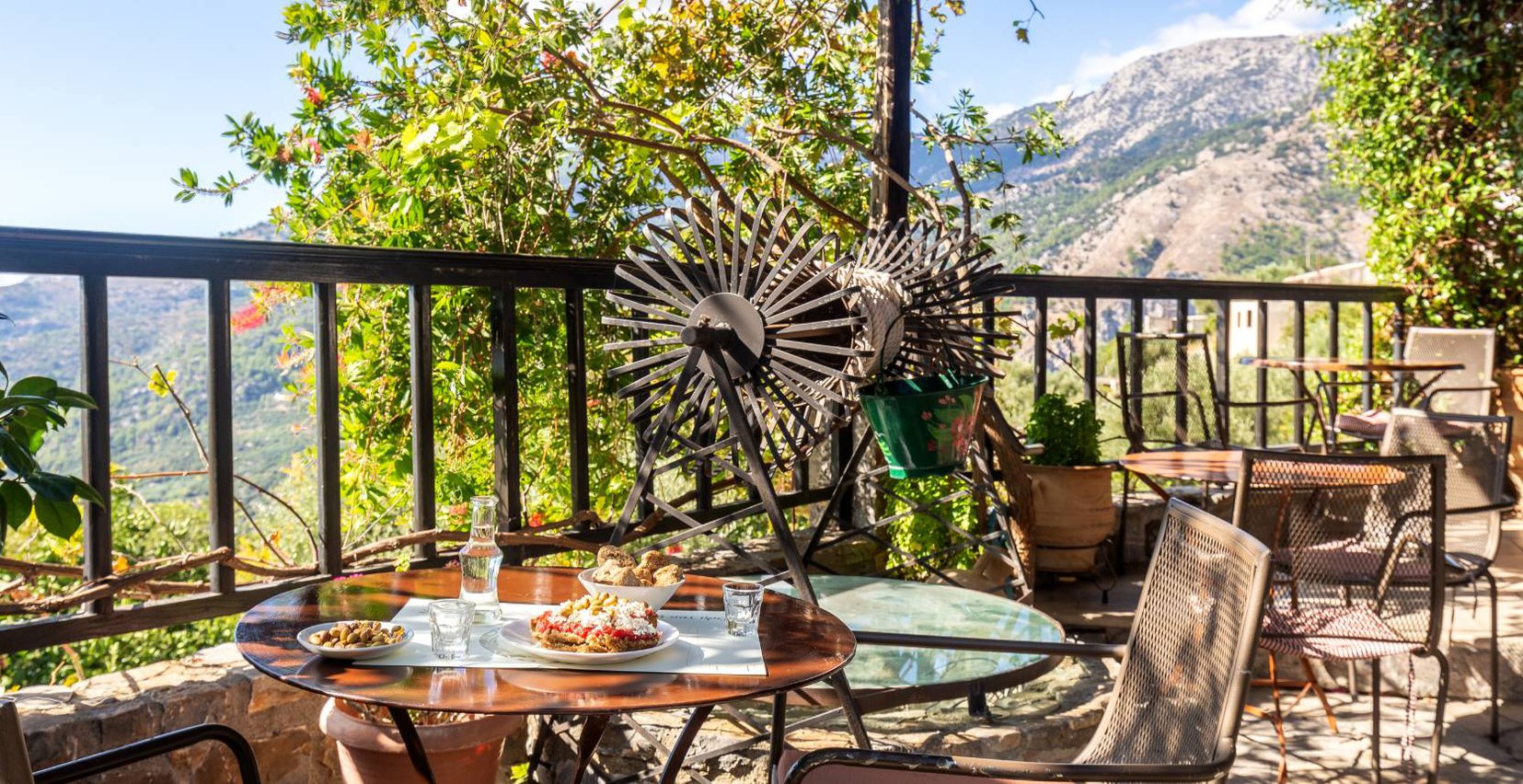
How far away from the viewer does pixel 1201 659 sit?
152 centimetres

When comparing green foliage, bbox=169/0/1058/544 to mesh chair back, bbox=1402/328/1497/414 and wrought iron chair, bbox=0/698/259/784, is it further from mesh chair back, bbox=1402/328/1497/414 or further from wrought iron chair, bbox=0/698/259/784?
mesh chair back, bbox=1402/328/1497/414

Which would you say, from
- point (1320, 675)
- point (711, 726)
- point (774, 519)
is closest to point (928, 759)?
point (774, 519)

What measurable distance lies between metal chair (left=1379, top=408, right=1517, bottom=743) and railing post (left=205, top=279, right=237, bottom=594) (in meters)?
3.14

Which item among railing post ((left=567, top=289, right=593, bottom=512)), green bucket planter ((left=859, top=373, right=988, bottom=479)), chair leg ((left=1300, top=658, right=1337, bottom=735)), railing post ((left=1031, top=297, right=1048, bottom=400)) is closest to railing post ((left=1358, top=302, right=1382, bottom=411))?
railing post ((left=1031, top=297, right=1048, bottom=400))

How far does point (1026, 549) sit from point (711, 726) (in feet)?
4.53

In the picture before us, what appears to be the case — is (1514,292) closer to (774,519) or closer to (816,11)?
(816,11)

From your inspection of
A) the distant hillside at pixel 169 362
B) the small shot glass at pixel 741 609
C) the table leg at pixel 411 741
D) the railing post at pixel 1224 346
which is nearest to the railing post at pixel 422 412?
the table leg at pixel 411 741

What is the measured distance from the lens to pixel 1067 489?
394cm

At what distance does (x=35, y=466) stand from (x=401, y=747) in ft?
2.78

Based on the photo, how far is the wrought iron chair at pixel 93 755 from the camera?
0.90 metres

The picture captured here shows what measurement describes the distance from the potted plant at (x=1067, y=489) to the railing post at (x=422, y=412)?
2095mm

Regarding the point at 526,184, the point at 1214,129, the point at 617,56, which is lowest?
the point at 526,184

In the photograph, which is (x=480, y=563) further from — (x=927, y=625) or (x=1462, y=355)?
(x=1462, y=355)

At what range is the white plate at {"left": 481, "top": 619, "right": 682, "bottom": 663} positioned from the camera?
1.38 metres
